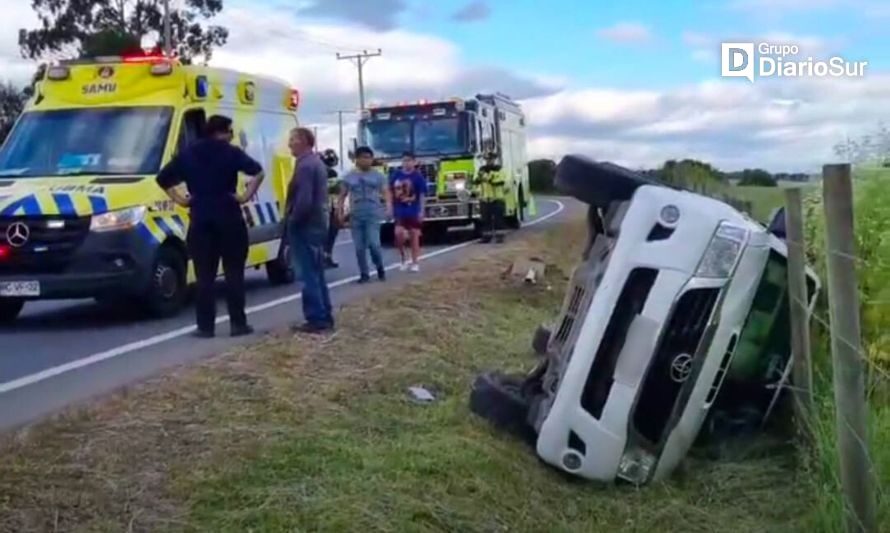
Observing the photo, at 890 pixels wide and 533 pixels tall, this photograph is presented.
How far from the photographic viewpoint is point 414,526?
5.06m

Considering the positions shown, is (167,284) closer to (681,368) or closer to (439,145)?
(681,368)

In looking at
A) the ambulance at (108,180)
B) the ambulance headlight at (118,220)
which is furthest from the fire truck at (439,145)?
the ambulance headlight at (118,220)

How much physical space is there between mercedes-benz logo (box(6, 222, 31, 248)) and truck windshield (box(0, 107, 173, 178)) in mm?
896

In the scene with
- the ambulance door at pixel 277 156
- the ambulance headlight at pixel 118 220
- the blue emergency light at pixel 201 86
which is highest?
the blue emergency light at pixel 201 86

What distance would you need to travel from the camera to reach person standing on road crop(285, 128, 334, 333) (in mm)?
10086

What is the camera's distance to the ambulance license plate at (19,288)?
1162 cm

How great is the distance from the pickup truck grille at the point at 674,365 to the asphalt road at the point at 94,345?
11.5 feet

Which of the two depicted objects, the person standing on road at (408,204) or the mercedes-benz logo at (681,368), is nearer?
the mercedes-benz logo at (681,368)

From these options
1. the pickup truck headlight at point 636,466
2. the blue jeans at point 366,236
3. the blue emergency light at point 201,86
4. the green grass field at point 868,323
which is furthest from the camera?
the blue jeans at point 366,236

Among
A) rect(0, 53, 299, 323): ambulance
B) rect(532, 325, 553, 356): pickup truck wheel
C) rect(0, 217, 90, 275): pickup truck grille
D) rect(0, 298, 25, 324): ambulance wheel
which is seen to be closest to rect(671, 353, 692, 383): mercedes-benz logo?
rect(532, 325, 553, 356): pickup truck wheel

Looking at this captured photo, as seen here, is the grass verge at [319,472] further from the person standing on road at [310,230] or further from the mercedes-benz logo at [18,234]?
the mercedes-benz logo at [18,234]

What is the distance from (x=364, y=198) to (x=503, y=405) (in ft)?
28.3

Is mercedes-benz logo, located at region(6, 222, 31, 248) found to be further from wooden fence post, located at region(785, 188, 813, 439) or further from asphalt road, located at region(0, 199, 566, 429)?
wooden fence post, located at region(785, 188, 813, 439)

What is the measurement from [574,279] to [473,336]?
124 inches
